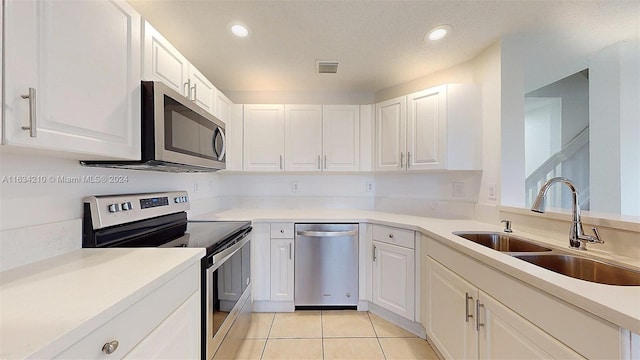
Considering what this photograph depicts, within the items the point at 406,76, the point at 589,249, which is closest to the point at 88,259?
the point at 589,249

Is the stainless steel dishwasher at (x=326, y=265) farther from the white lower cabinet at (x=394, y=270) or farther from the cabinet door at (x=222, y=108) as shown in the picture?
the cabinet door at (x=222, y=108)

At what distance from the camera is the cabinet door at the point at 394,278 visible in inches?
74.6

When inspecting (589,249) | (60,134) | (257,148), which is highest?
(257,148)

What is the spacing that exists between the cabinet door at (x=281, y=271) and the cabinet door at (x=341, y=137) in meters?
0.90

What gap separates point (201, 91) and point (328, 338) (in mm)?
2089

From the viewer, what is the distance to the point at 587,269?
3.61 feet

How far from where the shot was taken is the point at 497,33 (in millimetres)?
1769

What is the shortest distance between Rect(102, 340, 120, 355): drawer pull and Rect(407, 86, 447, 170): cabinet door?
2.16m

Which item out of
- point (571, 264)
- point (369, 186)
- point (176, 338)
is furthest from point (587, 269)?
point (369, 186)

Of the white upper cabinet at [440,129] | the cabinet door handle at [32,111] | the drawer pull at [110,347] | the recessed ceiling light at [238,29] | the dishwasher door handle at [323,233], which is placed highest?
the recessed ceiling light at [238,29]

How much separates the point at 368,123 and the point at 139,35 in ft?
6.48

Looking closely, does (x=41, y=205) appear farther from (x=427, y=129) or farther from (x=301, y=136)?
(x=427, y=129)

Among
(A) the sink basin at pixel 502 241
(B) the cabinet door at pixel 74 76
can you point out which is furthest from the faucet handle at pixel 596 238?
(B) the cabinet door at pixel 74 76

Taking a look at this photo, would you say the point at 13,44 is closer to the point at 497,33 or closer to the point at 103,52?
the point at 103,52
